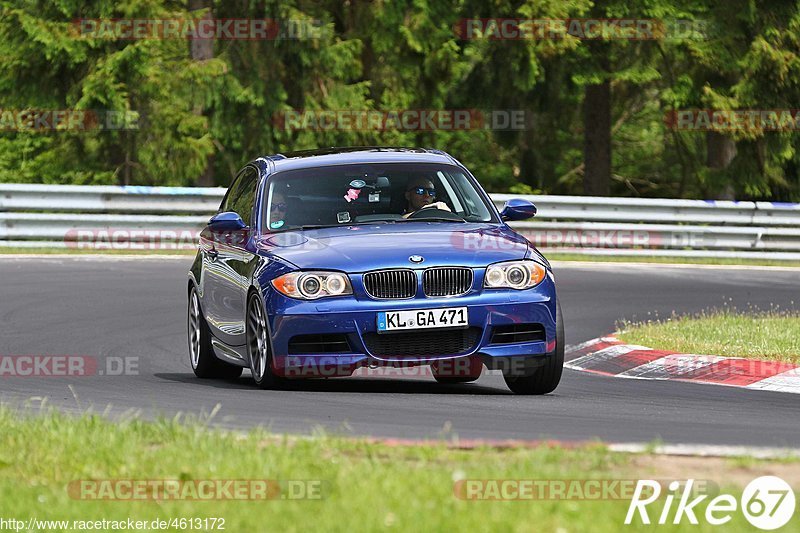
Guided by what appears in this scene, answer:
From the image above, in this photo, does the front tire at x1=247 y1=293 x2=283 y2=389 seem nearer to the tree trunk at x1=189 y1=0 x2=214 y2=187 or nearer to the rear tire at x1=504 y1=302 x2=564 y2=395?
the rear tire at x1=504 y1=302 x2=564 y2=395

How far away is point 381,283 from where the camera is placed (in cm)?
980

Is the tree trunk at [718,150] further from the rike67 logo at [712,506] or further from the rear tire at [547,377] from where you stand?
the rike67 logo at [712,506]

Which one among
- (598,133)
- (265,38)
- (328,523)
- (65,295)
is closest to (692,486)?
(328,523)

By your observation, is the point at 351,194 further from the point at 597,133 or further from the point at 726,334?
the point at 597,133

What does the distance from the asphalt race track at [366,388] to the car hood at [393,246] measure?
2.78 feet

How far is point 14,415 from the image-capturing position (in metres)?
8.16

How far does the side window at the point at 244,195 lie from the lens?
1159 centimetres

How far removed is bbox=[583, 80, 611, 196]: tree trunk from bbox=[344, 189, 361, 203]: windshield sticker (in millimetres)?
23025

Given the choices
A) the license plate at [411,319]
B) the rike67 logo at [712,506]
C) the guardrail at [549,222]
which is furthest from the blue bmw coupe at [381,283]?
the guardrail at [549,222]

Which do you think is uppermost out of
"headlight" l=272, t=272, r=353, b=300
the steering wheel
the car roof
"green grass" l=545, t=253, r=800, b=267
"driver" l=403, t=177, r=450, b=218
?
the car roof

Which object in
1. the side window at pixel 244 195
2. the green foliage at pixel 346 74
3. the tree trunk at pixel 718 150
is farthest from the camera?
the tree trunk at pixel 718 150

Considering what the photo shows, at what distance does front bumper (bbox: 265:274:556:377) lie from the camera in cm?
974

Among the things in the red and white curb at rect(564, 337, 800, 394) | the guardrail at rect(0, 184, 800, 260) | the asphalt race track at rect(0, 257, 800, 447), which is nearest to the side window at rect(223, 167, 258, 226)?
the asphalt race track at rect(0, 257, 800, 447)

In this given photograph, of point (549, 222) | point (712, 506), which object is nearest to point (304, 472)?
point (712, 506)
